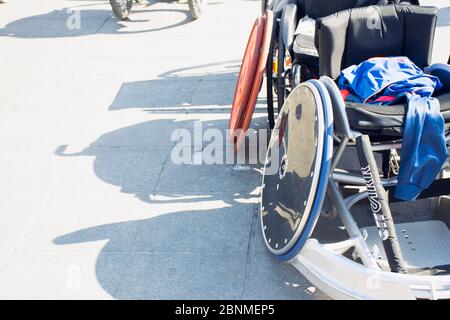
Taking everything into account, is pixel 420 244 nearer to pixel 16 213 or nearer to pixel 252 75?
pixel 252 75

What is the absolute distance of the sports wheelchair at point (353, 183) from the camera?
2.92 metres

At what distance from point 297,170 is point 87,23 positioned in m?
5.73

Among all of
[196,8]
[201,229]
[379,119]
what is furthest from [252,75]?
[196,8]

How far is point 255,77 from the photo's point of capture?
170 inches

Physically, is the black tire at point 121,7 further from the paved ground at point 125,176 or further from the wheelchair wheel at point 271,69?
the wheelchair wheel at point 271,69

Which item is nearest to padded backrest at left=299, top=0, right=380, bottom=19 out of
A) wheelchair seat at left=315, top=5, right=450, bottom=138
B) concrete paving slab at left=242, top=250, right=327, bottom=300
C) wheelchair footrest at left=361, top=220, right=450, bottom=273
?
wheelchair seat at left=315, top=5, right=450, bottom=138

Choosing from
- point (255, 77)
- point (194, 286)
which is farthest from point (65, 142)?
point (194, 286)

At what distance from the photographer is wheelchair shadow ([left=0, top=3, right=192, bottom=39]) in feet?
25.3

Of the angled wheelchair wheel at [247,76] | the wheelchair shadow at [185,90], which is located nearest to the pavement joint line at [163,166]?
the angled wheelchair wheel at [247,76]

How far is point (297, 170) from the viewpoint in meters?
3.22

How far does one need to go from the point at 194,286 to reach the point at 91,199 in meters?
1.28

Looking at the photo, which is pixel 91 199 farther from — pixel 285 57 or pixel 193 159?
pixel 285 57

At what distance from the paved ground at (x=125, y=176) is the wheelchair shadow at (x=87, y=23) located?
68mm
